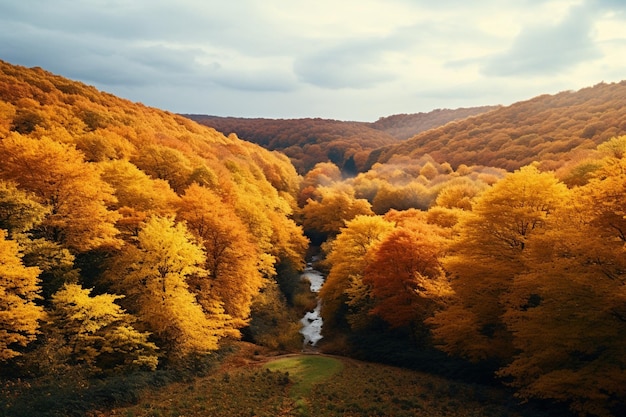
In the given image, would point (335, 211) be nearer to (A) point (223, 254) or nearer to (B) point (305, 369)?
(A) point (223, 254)

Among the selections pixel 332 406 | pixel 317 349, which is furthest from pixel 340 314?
pixel 332 406

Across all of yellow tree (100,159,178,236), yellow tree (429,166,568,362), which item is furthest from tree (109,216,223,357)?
yellow tree (429,166,568,362)

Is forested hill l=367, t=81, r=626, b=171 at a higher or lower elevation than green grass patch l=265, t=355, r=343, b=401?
higher

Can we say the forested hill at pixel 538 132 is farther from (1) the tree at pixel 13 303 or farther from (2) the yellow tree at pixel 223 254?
(1) the tree at pixel 13 303

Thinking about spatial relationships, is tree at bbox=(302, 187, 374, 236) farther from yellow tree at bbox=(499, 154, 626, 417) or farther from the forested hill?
yellow tree at bbox=(499, 154, 626, 417)

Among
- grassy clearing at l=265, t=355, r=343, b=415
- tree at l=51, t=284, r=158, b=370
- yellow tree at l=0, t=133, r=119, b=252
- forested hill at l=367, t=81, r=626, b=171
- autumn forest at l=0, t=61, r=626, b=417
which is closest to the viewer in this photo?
autumn forest at l=0, t=61, r=626, b=417

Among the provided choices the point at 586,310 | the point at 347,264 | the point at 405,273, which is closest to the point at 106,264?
the point at 347,264

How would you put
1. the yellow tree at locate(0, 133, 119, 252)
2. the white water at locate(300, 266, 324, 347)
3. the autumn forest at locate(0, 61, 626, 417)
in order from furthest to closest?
the white water at locate(300, 266, 324, 347) < the yellow tree at locate(0, 133, 119, 252) < the autumn forest at locate(0, 61, 626, 417)
